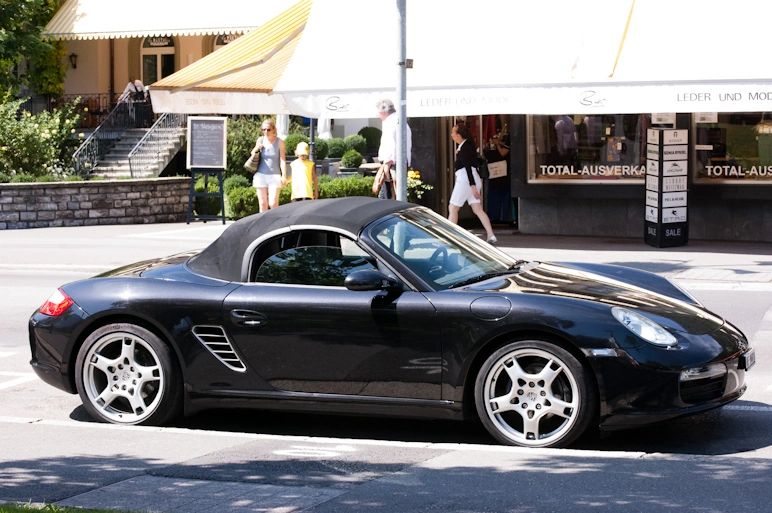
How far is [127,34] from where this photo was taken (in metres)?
30.4

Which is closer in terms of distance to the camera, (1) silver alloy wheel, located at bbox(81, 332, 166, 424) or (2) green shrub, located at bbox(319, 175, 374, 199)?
(1) silver alloy wheel, located at bbox(81, 332, 166, 424)

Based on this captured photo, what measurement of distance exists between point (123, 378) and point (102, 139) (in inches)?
985

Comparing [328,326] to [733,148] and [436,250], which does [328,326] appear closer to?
[436,250]

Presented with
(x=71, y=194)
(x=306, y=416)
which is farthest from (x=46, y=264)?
(x=306, y=416)

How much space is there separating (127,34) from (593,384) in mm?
25960

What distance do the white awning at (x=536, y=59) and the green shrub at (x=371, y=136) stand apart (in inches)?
1023

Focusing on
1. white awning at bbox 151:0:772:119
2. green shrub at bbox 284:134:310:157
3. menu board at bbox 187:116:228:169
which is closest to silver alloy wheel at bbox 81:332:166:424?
→ white awning at bbox 151:0:772:119

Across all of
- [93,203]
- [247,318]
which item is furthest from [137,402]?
[93,203]

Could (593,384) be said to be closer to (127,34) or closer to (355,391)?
(355,391)

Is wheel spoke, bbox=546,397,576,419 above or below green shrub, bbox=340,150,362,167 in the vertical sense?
below

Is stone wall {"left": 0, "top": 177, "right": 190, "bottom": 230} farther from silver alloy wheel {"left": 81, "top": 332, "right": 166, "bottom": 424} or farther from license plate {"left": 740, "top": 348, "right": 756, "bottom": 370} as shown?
license plate {"left": 740, "top": 348, "right": 756, "bottom": 370}

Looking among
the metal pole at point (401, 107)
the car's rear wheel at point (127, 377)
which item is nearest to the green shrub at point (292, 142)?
the metal pole at point (401, 107)

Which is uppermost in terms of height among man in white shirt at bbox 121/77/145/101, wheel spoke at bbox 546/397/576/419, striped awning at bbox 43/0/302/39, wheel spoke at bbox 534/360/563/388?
striped awning at bbox 43/0/302/39

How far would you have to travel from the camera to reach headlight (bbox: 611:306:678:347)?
6.46 metres
